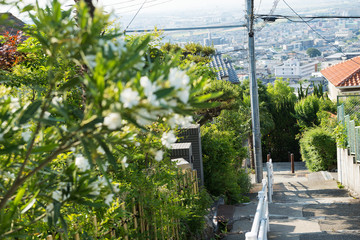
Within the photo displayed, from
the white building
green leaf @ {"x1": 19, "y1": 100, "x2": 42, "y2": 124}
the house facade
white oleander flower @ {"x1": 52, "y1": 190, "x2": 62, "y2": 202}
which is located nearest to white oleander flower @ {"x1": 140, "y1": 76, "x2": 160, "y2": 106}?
green leaf @ {"x1": 19, "y1": 100, "x2": 42, "y2": 124}

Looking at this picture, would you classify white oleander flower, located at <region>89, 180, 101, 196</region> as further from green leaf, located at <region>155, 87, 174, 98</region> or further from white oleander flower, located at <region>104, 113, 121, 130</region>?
green leaf, located at <region>155, 87, 174, 98</region>

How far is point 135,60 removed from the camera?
4.46 ft

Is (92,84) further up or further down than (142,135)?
further up

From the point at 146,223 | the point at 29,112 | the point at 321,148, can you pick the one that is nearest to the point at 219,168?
the point at 146,223

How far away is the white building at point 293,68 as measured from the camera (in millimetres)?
73812

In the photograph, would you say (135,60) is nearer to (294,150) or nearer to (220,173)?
(220,173)

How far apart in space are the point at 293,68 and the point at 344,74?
54002 mm

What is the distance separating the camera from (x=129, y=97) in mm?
1278

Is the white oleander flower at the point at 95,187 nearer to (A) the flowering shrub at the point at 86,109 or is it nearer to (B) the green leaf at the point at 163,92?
(A) the flowering shrub at the point at 86,109

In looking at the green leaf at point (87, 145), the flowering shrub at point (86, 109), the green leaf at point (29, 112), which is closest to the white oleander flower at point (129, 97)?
the flowering shrub at point (86, 109)

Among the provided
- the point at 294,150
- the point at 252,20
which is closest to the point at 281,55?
the point at 294,150

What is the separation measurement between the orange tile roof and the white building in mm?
46479

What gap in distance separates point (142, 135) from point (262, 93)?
2082 centimetres

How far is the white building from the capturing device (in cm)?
7381
